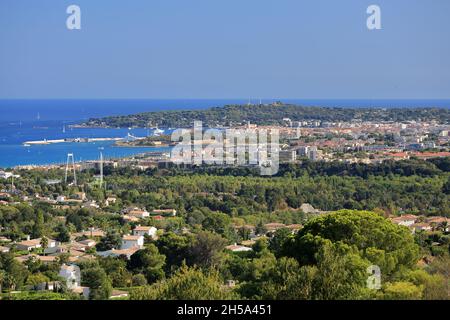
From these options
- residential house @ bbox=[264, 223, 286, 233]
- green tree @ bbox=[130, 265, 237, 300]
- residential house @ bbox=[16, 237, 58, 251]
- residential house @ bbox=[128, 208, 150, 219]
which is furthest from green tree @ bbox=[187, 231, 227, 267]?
residential house @ bbox=[128, 208, 150, 219]

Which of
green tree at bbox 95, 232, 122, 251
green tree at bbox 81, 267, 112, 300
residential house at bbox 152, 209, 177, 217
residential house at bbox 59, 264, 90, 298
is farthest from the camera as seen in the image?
residential house at bbox 152, 209, 177, 217

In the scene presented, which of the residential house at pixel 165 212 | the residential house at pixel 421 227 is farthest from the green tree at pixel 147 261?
the residential house at pixel 165 212

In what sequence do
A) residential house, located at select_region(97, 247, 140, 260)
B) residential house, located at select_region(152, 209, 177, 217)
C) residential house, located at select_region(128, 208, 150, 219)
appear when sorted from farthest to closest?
residential house, located at select_region(152, 209, 177, 217)
residential house, located at select_region(128, 208, 150, 219)
residential house, located at select_region(97, 247, 140, 260)

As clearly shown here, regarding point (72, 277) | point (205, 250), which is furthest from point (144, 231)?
point (72, 277)

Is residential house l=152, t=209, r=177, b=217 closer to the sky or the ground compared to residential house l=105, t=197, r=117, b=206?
closer to the ground

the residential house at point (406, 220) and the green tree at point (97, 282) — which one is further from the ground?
the green tree at point (97, 282)

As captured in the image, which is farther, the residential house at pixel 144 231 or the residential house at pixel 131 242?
the residential house at pixel 144 231

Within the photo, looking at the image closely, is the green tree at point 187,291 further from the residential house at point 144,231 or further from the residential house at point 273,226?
the residential house at point 273,226

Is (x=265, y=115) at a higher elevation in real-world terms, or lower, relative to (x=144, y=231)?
higher

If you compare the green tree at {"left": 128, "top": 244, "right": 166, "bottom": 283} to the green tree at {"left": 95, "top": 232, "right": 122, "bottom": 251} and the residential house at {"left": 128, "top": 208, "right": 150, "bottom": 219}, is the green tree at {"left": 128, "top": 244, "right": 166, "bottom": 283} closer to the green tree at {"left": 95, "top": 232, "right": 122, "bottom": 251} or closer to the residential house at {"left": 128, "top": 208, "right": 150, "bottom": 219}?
the green tree at {"left": 95, "top": 232, "right": 122, "bottom": 251}

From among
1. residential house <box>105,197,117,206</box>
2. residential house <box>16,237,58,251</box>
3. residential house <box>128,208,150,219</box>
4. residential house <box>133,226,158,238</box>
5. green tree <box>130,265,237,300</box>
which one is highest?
green tree <box>130,265,237,300</box>

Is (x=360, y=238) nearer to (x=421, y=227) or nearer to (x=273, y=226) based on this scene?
(x=421, y=227)
